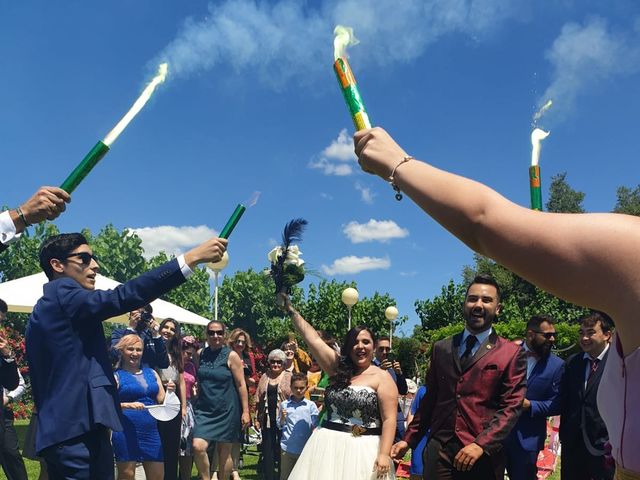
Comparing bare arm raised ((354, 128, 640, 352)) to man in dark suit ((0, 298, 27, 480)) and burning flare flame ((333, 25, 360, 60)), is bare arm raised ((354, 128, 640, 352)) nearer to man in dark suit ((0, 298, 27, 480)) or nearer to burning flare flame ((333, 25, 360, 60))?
burning flare flame ((333, 25, 360, 60))

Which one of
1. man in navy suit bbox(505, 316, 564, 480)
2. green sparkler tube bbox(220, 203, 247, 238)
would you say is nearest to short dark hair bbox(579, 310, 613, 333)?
man in navy suit bbox(505, 316, 564, 480)

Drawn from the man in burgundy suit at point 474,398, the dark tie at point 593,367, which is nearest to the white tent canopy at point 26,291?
the man in burgundy suit at point 474,398

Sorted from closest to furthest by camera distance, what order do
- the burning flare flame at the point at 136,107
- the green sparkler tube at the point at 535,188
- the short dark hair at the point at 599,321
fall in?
1. the green sparkler tube at the point at 535,188
2. the burning flare flame at the point at 136,107
3. the short dark hair at the point at 599,321

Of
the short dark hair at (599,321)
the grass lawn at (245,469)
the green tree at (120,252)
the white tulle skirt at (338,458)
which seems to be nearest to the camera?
the white tulle skirt at (338,458)

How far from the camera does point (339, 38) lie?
1897 mm

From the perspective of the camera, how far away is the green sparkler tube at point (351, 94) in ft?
5.19

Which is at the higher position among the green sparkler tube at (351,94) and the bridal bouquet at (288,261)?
the bridal bouquet at (288,261)

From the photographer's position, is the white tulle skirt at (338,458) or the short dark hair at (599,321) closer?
the white tulle skirt at (338,458)

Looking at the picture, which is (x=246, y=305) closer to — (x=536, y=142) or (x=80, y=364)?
(x=80, y=364)

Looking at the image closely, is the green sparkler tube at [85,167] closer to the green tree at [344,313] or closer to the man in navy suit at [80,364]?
the man in navy suit at [80,364]

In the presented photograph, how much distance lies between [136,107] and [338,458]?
370 centimetres

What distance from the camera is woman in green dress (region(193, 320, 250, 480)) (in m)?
8.54

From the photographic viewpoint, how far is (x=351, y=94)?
1662 millimetres

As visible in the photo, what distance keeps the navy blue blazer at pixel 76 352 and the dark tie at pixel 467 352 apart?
229 cm
